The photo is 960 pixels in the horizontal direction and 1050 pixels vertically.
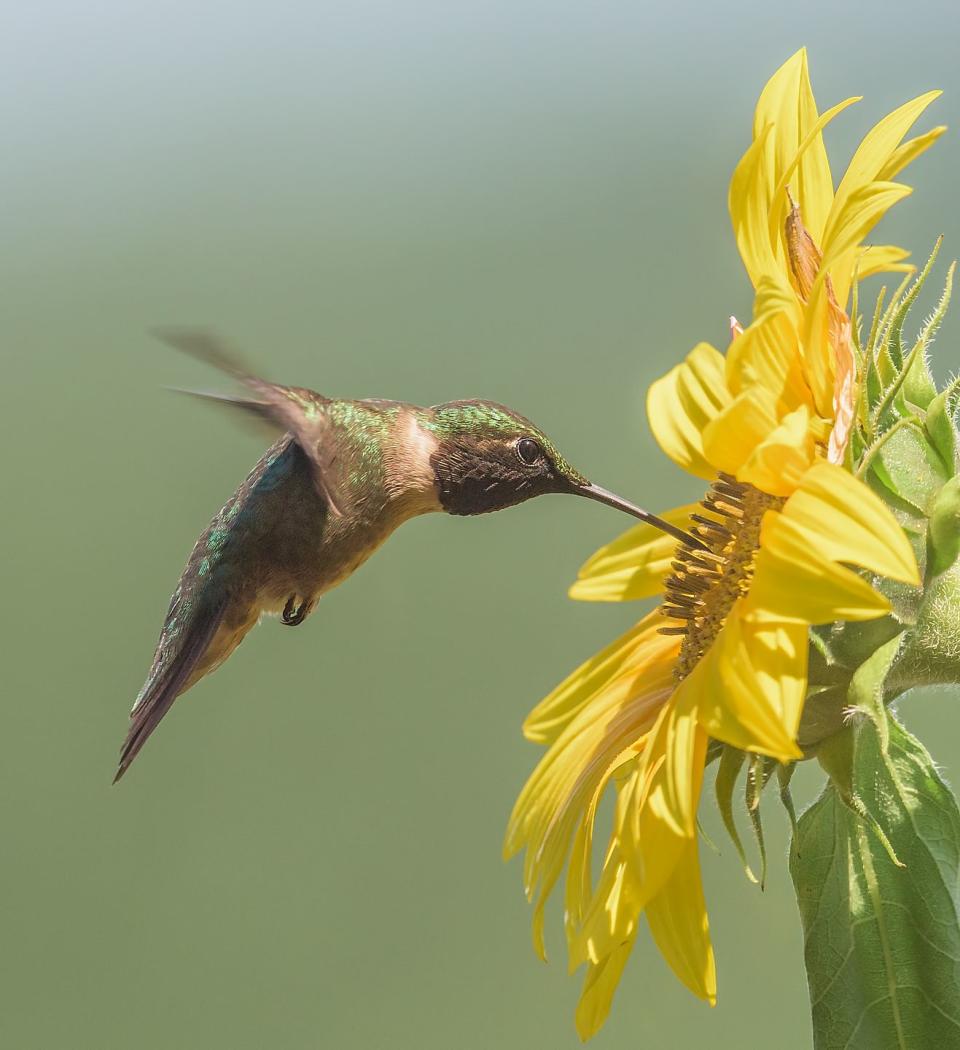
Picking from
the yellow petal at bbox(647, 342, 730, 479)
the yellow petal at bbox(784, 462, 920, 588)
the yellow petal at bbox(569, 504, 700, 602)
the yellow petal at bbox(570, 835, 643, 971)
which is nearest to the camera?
the yellow petal at bbox(784, 462, 920, 588)

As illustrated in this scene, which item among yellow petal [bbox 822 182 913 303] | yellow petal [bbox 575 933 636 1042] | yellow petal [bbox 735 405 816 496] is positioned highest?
yellow petal [bbox 822 182 913 303]

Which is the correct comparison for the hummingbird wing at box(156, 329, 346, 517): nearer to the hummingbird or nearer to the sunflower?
the hummingbird

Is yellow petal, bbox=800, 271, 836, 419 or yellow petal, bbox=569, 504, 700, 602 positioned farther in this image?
yellow petal, bbox=569, 504, 700, 602

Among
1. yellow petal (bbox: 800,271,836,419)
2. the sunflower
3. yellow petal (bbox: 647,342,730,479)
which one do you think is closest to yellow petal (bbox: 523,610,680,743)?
the sunflower

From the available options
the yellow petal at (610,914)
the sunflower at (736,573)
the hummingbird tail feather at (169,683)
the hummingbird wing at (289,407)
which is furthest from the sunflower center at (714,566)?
the hummingbird tail feather at (169,683)

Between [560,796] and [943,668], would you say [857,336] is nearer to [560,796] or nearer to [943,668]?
[943,668]

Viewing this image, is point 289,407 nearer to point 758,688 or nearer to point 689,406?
point 689,406

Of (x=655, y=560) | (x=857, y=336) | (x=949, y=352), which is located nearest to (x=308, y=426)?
(x=655, y=560)
